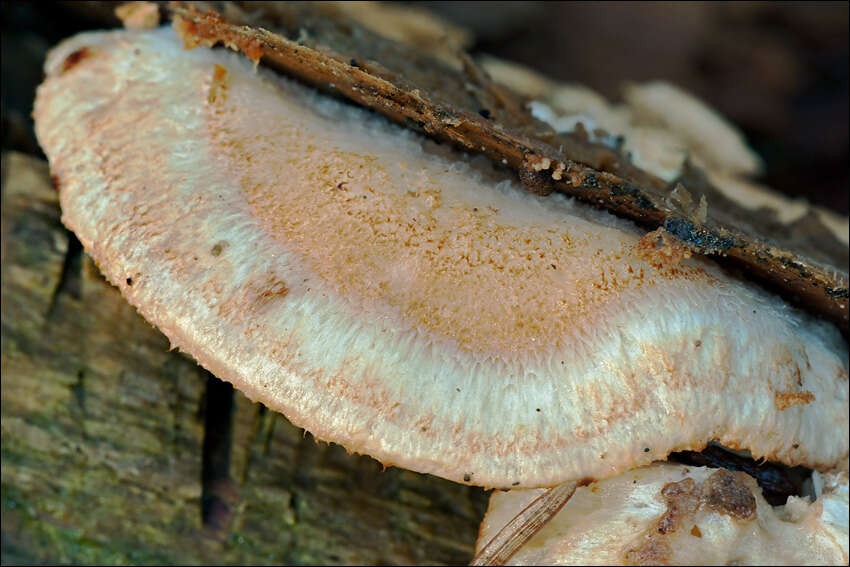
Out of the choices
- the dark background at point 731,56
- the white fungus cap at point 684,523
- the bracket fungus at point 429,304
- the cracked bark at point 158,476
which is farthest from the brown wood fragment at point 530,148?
the dark background at point 731,56

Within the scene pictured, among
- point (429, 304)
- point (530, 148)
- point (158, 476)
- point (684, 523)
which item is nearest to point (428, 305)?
point (429, 304)

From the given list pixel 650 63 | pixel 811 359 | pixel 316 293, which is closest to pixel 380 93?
pixel 316 293

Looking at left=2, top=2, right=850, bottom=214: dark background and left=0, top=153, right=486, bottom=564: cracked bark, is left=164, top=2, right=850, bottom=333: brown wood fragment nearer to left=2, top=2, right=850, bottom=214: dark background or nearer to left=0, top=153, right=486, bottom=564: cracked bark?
left=0, top=153, right=486, bottom=564: cracked bark

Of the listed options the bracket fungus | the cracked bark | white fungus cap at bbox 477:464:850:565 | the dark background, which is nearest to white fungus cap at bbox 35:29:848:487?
the bracket fungus

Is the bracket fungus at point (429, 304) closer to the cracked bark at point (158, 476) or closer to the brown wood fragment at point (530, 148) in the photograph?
the brown wood fragment at point (530, 148)

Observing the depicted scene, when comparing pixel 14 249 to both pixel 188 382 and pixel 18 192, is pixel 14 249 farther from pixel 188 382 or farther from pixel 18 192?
pixel 188 382

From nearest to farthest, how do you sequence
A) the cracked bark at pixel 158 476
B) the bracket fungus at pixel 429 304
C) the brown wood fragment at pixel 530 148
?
the bracket fungus at pixel 429 304 → the brown wood fragment at pixel 530 148 → the cracked bark at pixel 158 476

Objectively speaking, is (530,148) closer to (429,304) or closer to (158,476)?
(429,304)
